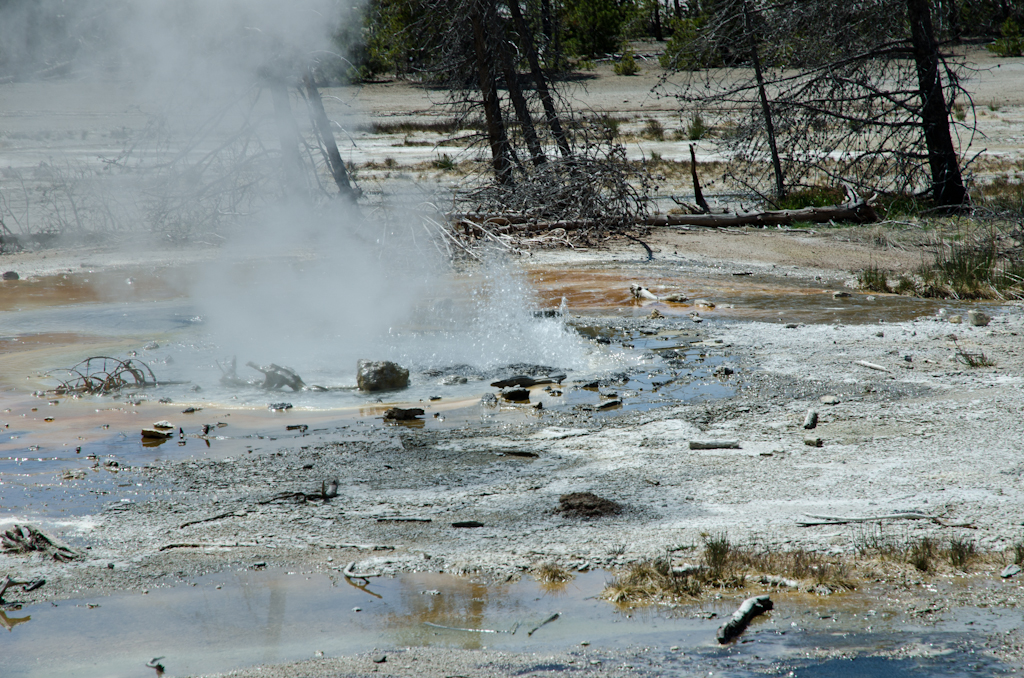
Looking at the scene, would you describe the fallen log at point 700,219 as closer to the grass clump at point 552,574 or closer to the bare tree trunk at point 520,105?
the bare tree trunk at point 520,105

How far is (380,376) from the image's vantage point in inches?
231

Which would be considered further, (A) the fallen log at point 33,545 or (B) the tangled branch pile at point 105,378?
(B) the tangled branch pile at point 105,378

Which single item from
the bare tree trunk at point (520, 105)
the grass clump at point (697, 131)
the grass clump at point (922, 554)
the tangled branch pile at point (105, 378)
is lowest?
the grass clump at point (922, 554)

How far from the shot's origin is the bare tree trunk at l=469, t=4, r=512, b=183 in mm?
13914

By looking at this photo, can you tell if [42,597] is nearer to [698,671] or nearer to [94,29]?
[698,671]

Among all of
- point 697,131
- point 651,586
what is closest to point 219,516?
point 651,586

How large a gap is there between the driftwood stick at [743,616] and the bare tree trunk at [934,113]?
10867 mm

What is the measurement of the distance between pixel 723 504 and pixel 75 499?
3113mm

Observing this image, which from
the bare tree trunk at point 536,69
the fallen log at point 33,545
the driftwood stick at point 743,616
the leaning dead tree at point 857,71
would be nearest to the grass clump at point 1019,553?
the driftwood stick at point 743,616

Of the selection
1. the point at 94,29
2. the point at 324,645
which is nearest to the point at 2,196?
the point at 94,29

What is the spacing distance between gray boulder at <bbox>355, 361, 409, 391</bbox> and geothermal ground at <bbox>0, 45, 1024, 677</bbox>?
0.22 metres

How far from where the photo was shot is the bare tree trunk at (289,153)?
39.8 ft

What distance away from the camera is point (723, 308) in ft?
26.4

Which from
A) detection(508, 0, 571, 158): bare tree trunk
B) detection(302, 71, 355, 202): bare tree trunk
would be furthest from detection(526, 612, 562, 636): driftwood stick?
detection(508, 0, 571, 158): bare tree trunk
